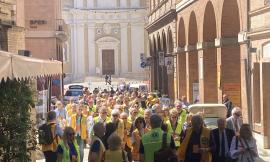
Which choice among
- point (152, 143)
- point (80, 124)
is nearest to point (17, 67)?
point (152, 143)

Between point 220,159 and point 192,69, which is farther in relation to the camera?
point 192,69

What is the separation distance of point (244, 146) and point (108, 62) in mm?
73582

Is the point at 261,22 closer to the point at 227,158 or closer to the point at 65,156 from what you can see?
the point at 227,158

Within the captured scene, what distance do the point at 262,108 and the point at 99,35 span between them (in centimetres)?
6449

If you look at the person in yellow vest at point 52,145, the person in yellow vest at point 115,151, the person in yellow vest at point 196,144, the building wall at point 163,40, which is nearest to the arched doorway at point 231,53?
the building wall at point 163,40

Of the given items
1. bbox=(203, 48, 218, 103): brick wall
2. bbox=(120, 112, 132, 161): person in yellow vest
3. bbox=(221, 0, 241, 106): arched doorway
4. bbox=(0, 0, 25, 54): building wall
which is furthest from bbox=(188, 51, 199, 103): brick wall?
bbox=(120, 112, 132, 161): person in yellow vest

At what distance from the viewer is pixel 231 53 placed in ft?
80.6

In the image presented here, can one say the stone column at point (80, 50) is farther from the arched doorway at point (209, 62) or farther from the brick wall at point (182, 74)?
the arched doorway at point (209, 62)

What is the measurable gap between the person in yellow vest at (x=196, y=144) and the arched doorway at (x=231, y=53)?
13.7 metres

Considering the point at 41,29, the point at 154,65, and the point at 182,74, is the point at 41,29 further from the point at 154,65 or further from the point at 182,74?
the point at 182,74

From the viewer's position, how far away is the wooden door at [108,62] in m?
82.6

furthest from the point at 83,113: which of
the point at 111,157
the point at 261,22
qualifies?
the point at 111,157

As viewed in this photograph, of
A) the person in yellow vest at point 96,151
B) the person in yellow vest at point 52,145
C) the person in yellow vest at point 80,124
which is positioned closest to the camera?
the person in yellow vest at point 96,151

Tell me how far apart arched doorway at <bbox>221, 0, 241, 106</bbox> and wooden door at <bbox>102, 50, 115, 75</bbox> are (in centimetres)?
5789
